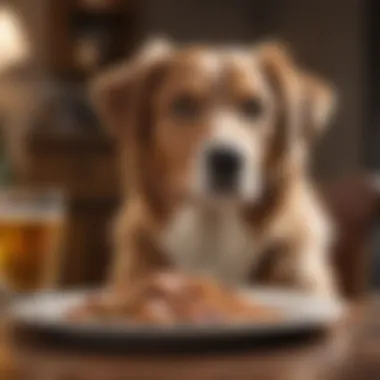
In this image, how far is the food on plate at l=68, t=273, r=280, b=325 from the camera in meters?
0.65

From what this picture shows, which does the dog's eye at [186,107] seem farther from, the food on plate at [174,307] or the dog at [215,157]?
the food on plate at [174,307]

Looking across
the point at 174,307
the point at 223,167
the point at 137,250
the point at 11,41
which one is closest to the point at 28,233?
the point at 174,307

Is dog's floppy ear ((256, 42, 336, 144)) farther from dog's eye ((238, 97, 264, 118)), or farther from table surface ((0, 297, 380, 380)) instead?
table surface ((0, 297, 380, 380))

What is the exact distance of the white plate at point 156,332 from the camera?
60 cm

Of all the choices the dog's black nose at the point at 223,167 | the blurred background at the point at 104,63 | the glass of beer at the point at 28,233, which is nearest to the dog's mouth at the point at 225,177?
the dog's black nose at the point at 223,167

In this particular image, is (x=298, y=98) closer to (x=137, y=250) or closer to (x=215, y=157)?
(x=215, y=157)

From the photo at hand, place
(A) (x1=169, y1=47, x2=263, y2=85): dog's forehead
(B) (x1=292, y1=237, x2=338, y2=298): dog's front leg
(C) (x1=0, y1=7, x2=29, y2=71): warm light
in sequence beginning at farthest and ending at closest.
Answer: (C) (x1=0, y1=7, x2=29, y2=71): warm light
(A) (x1=169, y1=47, x2=263, y2=85): dog's forehead
(B) (x1=292, y1=237, x2=338, y2=298): dog's front leg

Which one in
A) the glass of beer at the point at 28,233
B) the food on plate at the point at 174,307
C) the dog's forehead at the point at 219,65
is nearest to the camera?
the food on plate at the point at 174,307

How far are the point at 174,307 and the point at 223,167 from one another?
86cm

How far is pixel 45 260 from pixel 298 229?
658 millimetres

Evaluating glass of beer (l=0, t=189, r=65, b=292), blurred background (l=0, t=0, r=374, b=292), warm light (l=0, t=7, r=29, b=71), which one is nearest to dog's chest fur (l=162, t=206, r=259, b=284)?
glass of beer (l=0, t=189, r=65, b=292)

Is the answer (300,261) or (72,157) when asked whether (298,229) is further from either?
(72,157)

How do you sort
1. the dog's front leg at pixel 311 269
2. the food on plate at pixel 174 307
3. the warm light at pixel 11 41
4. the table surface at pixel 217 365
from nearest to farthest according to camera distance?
1. the table surface at pixel 217 365
2. the food on plate at pixel 174 307
3. the dog's front leg at pixel 311 269
4. the warm light at pixel 11 41

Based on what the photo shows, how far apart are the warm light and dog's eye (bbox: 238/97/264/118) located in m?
1.52
